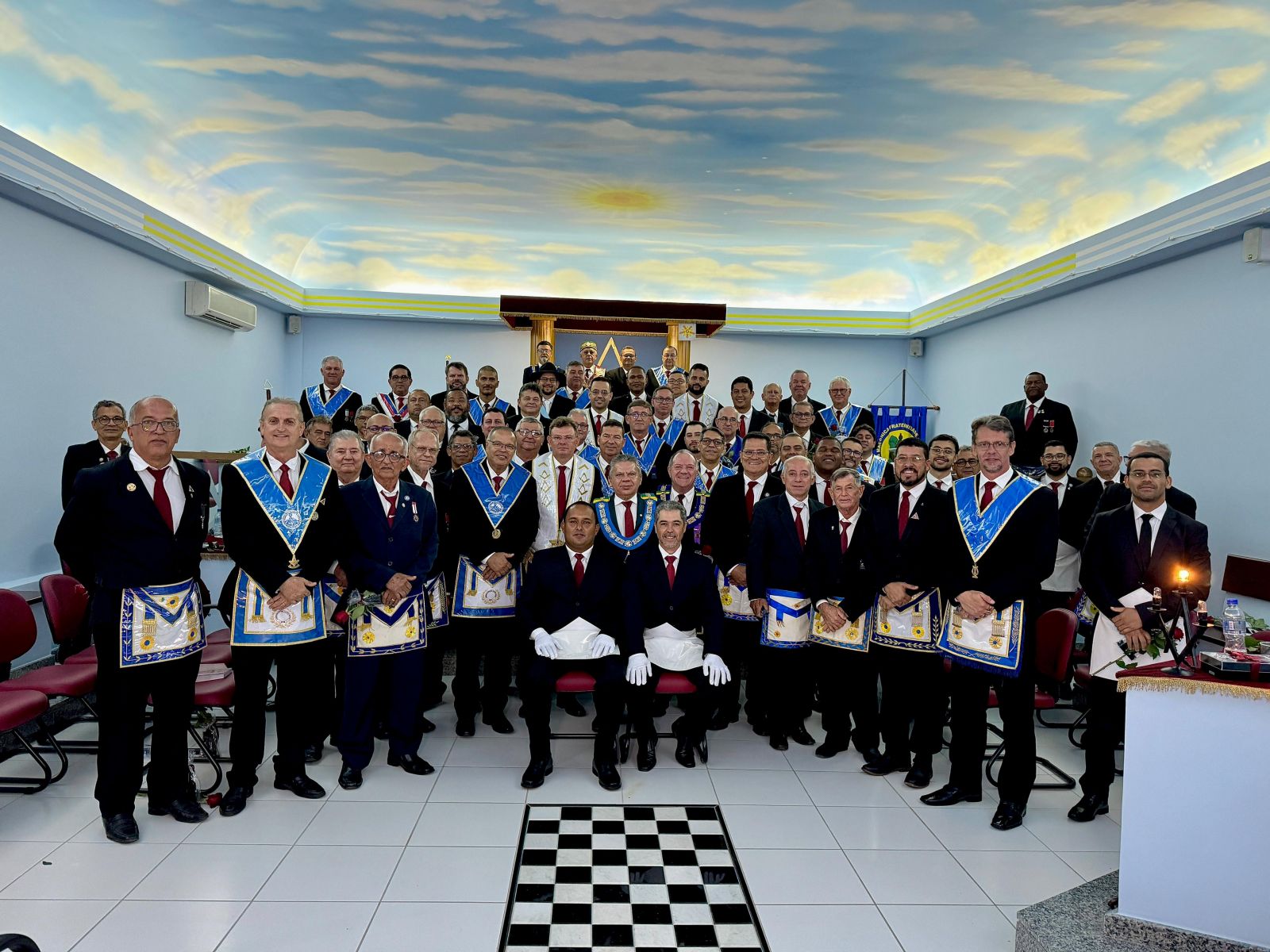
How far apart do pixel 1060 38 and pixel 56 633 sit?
6386 millimetres

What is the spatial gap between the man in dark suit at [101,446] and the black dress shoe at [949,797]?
4677mm

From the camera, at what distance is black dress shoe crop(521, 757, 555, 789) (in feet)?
12.5

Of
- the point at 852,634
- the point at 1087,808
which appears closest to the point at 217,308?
the point at 852,634

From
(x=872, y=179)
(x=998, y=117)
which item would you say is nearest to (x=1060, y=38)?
(x=998, y=117)

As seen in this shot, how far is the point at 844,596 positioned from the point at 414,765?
2278 millimetres

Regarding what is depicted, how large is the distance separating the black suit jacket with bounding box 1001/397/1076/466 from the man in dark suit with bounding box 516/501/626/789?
4.85 metres

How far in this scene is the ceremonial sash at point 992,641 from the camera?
135 inches

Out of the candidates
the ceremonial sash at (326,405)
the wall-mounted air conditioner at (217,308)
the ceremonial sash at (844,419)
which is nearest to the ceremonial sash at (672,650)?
the ceremonial sash at (844,419)

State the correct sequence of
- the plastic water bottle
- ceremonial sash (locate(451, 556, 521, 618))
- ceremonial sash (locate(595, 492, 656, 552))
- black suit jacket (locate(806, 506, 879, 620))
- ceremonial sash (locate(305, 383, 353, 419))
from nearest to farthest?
the plastic water bottle → black suit jacket (locate(806, 506, 879, 620)) → ceremonial sash (locate(595, 492, 656, 552)) → ceremonial sash (locate(451, 556, 521, 618)) → ceremonial sash (locate(305, 383, 353, 419))

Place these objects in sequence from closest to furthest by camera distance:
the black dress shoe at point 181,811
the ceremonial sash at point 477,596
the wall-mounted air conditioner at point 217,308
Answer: the black dress shoe at point 181,811 < the ceremonial sash at point 477,596 < the wall-mounted air conditioner at point 217,308

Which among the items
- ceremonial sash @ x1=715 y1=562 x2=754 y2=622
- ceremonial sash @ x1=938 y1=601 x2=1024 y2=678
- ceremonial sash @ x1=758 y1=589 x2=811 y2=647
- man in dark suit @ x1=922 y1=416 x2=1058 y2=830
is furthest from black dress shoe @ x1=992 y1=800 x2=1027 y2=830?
ceremonial sash @ x1=715 y1=562 x2=754 y2=622

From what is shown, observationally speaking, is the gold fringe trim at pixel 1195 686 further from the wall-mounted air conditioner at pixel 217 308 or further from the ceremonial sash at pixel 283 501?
the wall-mounted air conditioner at pixel 217 308

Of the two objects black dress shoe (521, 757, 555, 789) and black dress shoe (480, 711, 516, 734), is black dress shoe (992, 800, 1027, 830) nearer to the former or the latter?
black dress shoe (521, 757, 555, 789)

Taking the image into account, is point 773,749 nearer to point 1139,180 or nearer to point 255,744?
point 255,744
